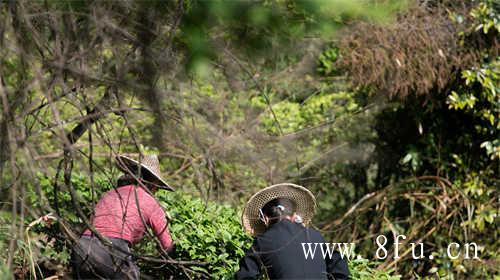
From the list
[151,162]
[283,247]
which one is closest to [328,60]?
[151,162]

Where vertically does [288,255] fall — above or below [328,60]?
above

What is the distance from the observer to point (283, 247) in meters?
4.72

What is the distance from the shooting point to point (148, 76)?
13.0 feet

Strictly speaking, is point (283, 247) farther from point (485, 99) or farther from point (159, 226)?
point (485, 99)

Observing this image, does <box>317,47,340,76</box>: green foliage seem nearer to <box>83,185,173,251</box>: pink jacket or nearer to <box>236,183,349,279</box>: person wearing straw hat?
<box>236,183,349,279</box>: person wearing straw hat

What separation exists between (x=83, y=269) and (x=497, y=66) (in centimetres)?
497

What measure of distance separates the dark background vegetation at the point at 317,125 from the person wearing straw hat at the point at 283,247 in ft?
1.12

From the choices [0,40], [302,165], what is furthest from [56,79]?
[302,165]

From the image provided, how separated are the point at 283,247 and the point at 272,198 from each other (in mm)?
813

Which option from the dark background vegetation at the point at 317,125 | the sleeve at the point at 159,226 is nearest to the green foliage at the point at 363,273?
the dark background vegetation at the point at 317,125

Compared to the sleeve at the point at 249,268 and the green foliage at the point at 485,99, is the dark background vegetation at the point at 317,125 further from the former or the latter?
the sleeve at the point at 249,268

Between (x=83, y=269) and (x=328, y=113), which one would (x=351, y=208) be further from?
(x=83, y=269)

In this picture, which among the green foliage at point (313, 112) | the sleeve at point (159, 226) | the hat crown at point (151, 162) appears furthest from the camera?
the green foliage at point (313, 112)

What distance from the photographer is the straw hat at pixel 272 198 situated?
5.52 meters
